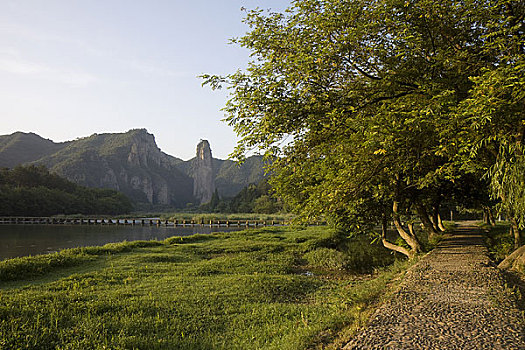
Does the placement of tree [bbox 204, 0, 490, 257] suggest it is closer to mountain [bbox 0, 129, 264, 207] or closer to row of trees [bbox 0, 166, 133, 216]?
row of trees [bbox 0, 166, 133, 216]

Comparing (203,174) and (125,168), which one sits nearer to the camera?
(125,168)

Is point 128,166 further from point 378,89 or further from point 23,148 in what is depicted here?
point 378,89

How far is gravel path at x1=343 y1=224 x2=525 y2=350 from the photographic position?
4016 millimetres

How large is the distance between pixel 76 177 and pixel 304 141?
136342 millimetres

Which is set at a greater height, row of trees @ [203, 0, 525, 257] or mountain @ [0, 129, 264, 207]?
mountain @ [0, 129, 264, 207]

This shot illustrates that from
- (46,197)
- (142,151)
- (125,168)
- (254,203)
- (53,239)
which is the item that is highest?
(142,151)

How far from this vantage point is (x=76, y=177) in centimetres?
12656

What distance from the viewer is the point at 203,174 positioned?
17825 centimetres

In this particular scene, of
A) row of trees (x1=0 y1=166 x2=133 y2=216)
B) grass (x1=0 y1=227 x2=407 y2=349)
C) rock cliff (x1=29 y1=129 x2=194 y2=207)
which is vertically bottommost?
grass (x1=0 y1=227 x2=407 y2=349)

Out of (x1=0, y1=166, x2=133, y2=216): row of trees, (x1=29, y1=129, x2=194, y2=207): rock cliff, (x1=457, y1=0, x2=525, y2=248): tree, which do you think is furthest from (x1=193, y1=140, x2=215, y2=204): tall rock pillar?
(x1=457, y1=0, x2=525, y2=248): tree

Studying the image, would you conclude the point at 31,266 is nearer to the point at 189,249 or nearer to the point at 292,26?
the point at 189,249

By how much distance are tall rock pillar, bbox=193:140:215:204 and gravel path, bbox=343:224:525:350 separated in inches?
6669

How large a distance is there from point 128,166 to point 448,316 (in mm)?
169782

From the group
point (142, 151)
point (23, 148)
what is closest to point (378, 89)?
point (23, 148)
